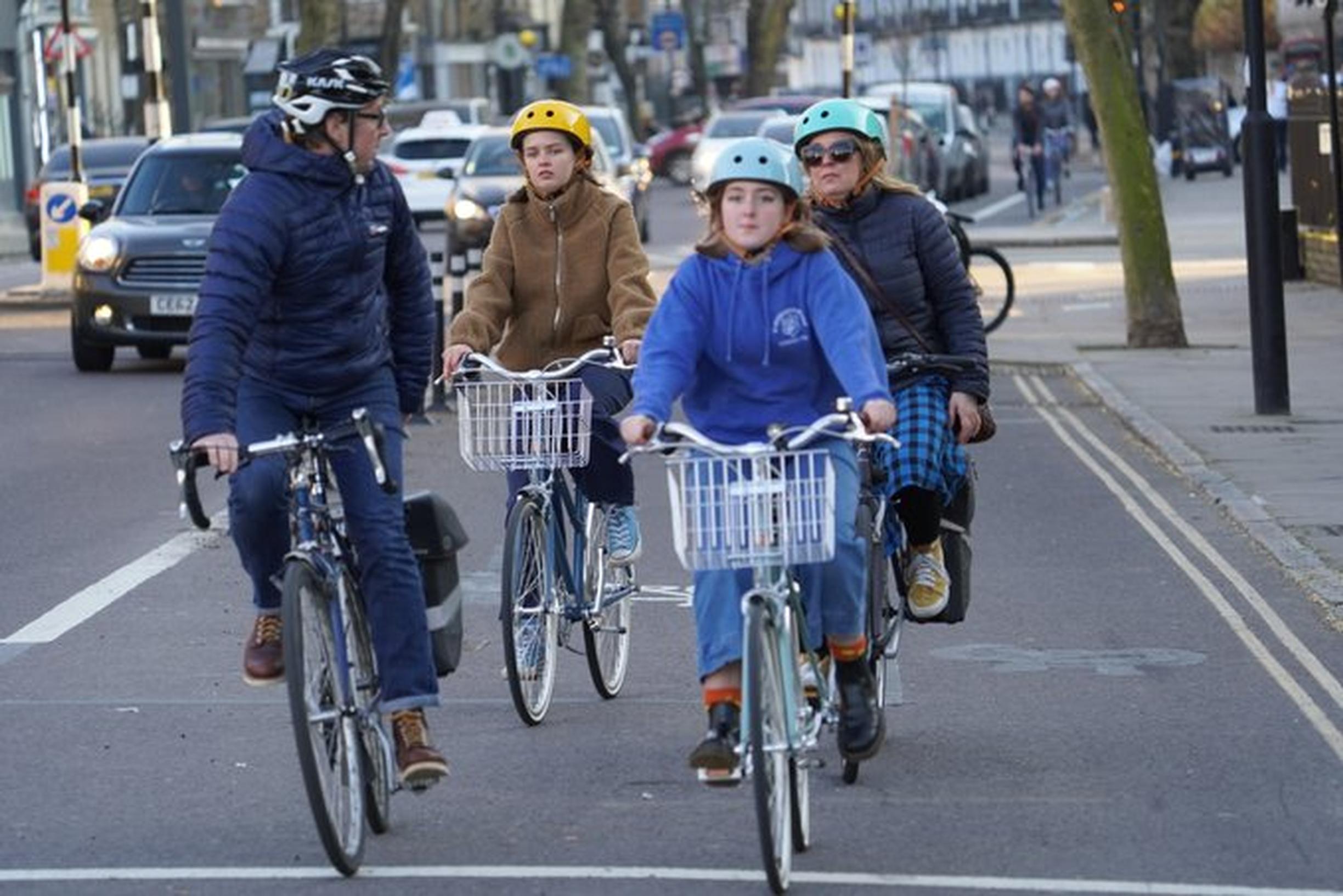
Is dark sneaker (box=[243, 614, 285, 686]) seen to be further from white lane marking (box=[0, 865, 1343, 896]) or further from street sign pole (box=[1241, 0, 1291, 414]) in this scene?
street sign pole (box=[1241, 0, 1291, 414])

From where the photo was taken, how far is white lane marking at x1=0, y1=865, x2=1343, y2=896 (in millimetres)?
7145

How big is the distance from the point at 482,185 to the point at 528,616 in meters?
27.2

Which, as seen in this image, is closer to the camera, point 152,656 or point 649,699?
point 649,699

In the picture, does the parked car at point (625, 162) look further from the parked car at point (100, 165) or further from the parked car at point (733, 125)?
the parked car at point (100, 165)

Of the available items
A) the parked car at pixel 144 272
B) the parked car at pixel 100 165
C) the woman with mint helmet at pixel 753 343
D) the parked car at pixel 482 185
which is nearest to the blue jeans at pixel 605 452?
the woman with mint helmet at pixel 753 343

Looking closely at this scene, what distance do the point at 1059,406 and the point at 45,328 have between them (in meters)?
11.9

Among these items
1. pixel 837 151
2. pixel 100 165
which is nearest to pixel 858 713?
pixel 837 151

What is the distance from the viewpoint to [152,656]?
10648mm

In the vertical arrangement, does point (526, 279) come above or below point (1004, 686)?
above

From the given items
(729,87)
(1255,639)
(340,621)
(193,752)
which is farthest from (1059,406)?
(729,87)

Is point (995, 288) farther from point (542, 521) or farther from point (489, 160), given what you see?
point (542, 521)

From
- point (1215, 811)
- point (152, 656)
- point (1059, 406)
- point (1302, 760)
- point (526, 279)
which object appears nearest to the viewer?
point (1215, 811)

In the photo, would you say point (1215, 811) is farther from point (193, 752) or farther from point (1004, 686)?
point (193, 752)

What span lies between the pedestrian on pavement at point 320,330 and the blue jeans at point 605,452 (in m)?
1.70
